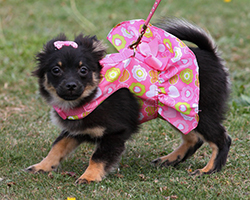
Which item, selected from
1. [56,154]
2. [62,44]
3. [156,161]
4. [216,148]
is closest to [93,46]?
[62,44]

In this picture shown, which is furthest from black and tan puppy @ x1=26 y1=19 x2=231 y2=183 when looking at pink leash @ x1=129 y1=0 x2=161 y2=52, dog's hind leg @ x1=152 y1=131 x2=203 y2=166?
pink leash @ x1=129 y1=0 x2=161 y2=52

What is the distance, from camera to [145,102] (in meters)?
3.83

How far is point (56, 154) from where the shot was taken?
398 cm

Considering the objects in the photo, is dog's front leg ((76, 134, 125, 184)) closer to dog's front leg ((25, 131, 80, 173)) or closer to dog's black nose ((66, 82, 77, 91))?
dog's front leg ((25, 131, 80, 173))

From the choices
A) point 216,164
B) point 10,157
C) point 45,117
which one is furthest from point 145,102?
point 45,117

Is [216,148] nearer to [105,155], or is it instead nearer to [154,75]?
[154,75]

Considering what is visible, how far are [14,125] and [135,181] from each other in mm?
2109

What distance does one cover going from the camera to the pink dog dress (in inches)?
145

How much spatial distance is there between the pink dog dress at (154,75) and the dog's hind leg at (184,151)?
563 mm

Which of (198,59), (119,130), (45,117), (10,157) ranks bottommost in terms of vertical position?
(45,117)

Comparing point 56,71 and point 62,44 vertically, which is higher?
point 62,44

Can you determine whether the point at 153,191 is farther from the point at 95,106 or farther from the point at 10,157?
the point at 10,157

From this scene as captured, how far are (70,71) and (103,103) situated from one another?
433mm

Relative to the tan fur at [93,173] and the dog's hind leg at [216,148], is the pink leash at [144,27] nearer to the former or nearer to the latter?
the dog's hind leg at [216,148]
